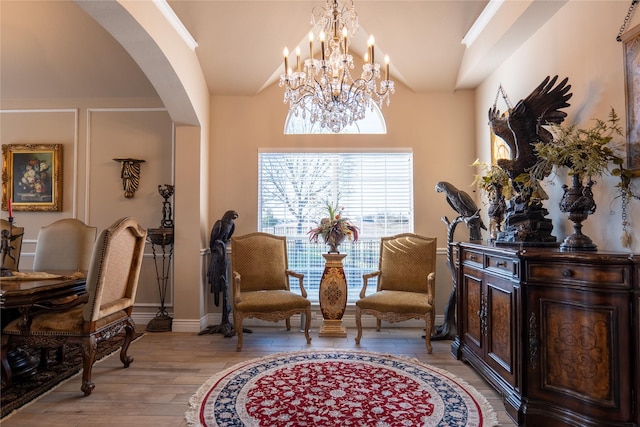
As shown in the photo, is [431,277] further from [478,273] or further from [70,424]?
[70,424]

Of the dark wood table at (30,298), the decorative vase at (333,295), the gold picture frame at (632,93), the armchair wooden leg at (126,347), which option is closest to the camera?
the gold picture frame at (632,93)

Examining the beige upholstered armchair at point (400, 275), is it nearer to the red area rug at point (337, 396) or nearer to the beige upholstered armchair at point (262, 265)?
the red area rug at point (337, 396)

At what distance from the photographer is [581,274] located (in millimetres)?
1981

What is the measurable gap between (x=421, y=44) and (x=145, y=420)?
418 cm

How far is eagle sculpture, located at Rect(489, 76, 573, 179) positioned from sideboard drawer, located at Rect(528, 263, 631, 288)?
826mm

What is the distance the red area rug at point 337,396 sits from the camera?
2.27 meters

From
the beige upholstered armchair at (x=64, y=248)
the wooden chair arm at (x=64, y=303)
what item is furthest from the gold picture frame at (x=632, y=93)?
the beige upholstered armchair at (x=64, y=248)

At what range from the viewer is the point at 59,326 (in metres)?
2.62

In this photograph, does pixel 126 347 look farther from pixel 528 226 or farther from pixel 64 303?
pixel 528 226

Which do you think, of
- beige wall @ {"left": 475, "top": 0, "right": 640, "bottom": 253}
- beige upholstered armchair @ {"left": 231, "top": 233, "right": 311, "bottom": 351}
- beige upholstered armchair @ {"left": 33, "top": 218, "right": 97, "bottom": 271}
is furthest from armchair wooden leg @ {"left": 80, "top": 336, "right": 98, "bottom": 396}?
beige wall @ {"left": 475, "top": 0, "right": 640, "bottom": 253}

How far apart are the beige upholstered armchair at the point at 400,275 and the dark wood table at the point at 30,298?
8.23ft

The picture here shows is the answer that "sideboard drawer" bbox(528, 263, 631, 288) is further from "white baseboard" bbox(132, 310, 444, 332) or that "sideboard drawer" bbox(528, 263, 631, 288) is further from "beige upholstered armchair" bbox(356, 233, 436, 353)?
"white baseboard" bbox(132, 310, 444, 332)

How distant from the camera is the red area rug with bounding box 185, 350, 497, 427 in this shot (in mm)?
2271

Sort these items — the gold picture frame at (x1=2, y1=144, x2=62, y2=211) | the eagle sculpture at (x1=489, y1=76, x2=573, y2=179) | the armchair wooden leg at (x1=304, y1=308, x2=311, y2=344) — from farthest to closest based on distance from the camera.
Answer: the gold picture frame at (x1=2, y1=144, x2=62, y2=211)
the armchair wooden leg at (x1=304, y1=308, x2=311, y2=344)
the eagle sculpture at (x1=489, y1=76, x2=573, y2=179)
